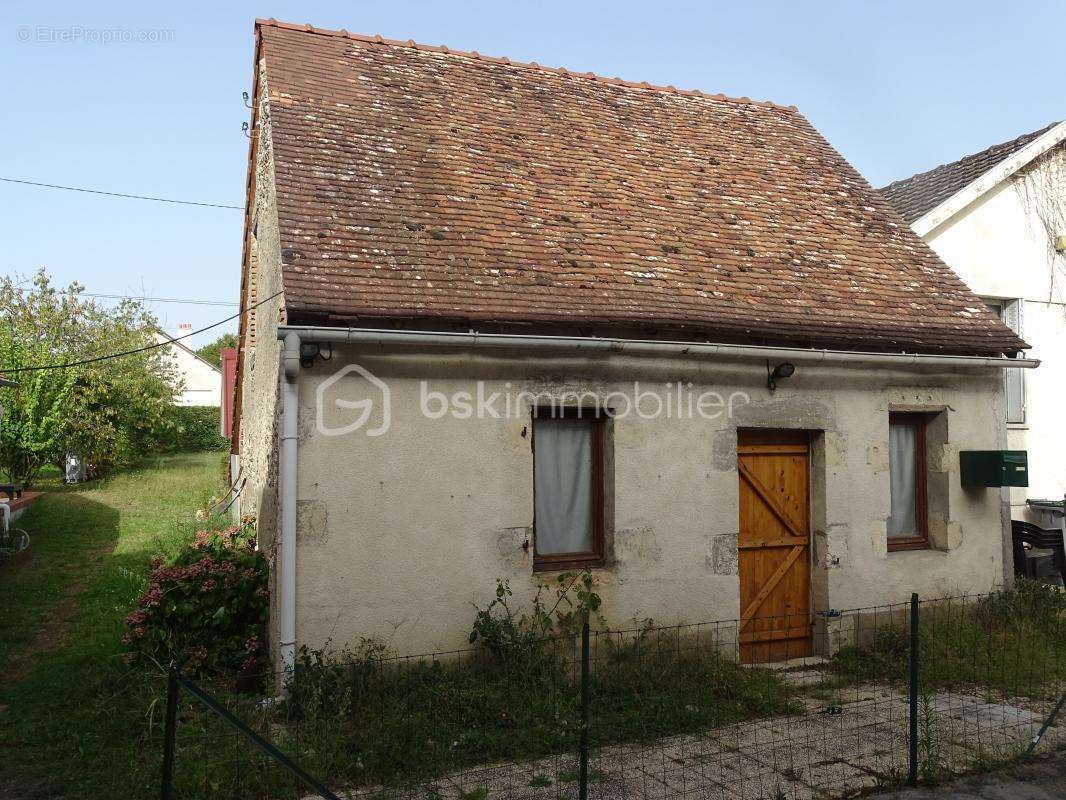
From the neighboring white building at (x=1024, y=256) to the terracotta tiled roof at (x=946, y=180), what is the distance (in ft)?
0.10

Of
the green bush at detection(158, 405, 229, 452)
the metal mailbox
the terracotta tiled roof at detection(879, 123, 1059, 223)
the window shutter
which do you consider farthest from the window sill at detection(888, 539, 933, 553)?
the green bush at detection(158, 405, 229, 452)

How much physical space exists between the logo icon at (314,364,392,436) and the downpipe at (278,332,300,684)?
18 cm

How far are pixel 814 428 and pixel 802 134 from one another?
17.7ft

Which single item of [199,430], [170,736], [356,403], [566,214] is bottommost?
[170,736]

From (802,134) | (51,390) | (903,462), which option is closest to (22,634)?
(903,462)

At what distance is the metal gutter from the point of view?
624 centimetres

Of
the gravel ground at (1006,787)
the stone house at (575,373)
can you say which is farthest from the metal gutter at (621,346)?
the gravel ground at (1006,787)

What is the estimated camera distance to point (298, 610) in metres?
6.20

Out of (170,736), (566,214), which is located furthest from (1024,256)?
(170,736)

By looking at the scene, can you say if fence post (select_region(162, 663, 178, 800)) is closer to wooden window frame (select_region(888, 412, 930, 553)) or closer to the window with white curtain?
wooden window frame (select_region(888, 412, 930, 553))

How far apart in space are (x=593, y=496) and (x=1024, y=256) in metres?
8.14

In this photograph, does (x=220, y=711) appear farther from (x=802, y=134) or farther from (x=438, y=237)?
(x=802, y=134)

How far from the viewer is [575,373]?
23.4ft

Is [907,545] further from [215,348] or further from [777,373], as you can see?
[215,348]
